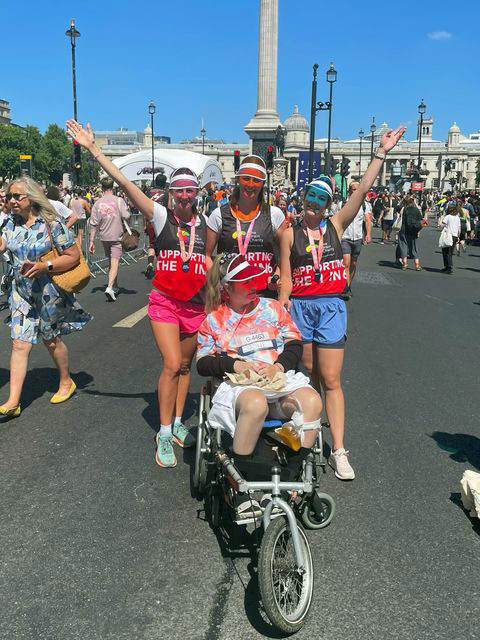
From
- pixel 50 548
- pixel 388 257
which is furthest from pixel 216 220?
pixel 388 257

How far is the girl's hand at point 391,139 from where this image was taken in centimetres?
420

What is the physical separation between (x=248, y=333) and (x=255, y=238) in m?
0.83

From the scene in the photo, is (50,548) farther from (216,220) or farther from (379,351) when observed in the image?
(379,351)

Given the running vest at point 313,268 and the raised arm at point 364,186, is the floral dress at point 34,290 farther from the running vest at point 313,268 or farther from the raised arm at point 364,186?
the raised arm at point 364,186

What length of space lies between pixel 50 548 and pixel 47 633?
673 mm

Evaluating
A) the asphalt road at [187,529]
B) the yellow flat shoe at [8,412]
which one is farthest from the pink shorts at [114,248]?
the yellow flat shoe at [8,412]

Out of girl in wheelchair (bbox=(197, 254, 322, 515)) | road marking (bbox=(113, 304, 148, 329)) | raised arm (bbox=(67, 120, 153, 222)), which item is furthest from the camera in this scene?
road marking (bbox=(113, 304, 148, 329))

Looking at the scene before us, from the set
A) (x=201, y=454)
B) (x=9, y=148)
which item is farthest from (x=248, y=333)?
(x=9, y=148)

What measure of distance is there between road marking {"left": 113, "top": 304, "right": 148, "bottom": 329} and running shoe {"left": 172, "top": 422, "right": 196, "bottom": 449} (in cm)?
436

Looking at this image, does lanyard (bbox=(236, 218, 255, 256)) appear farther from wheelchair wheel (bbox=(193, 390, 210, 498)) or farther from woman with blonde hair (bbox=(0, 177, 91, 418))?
woman with blonde hair (bbox=(0, 177, 91, 418))

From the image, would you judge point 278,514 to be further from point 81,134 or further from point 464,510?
point 81,134

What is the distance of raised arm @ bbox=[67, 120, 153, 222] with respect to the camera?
387 centimetres

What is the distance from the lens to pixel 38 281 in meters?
5.15

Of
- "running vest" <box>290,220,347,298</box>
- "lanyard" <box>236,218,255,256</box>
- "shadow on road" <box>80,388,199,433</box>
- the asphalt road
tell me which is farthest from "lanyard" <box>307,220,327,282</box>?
"shadow on road" <box>80,388,199,433</box>
